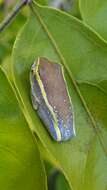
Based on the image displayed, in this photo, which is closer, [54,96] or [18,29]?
[54,96]

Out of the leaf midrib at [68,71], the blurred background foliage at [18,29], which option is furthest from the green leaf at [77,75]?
the blurred background foliage at [18,29]

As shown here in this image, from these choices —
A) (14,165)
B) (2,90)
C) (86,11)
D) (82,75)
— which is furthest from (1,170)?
(86,11)

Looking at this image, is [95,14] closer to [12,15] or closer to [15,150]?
[12,15]

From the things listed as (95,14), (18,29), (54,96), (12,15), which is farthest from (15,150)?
(18,29)

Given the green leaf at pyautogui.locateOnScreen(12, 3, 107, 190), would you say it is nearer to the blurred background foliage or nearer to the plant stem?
the plant stem

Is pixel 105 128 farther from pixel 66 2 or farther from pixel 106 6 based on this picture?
pixel 66 2

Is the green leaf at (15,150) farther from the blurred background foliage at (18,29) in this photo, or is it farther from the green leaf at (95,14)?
the blurred background foliage at (18,29)

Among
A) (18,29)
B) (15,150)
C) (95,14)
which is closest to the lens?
(15,150)

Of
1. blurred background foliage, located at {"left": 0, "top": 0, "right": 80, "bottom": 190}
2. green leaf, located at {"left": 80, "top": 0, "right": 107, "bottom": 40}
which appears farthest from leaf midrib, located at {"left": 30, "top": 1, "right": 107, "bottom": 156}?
blurred background foliage, located at {"left": 0, "top": 0, "right": 80, "bottom": 190}
